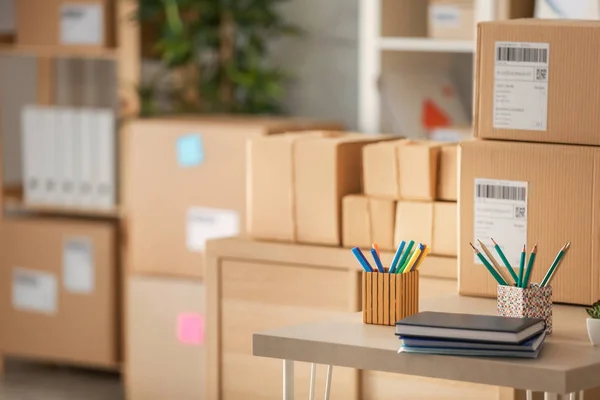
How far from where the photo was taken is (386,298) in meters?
1.93

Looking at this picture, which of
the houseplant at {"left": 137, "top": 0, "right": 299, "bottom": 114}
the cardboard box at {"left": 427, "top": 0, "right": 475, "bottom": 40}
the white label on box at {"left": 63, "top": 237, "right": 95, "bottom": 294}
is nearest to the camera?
the cardboard box at {"left": 427, "top": 0, "right": 475, "bottom": 40}

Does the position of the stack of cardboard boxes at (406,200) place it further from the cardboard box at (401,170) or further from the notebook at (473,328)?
the notebook at (473,328)

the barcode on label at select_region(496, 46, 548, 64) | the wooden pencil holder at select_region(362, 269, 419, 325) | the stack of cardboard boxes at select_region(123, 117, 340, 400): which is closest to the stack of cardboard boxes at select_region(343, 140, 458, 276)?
the barcode on label at select_region(496, 46, 548, 64)

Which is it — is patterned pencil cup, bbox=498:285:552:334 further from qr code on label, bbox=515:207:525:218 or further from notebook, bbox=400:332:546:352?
qr code on label, bbox=515:207:525:218

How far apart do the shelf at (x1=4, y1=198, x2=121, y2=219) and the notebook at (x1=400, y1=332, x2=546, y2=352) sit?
229 centimetres

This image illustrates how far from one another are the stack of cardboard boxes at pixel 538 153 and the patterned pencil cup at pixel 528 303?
0.85ft

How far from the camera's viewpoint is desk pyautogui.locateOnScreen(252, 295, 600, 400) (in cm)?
163

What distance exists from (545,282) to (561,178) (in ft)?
0.91

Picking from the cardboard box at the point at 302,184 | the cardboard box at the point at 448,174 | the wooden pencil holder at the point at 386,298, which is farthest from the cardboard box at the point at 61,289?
the wooden pencil holder at the point at 386,298

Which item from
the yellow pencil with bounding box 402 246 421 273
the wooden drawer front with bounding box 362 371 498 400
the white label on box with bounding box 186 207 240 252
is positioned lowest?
the wooden drawer front with bounding box 362 371 498 400

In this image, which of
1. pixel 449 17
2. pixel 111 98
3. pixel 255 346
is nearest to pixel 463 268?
pixel 255 346

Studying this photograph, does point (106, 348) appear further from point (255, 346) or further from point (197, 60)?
point (255, 346)

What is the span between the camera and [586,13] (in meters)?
2.85

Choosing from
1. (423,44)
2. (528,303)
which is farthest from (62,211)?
(528,303)
